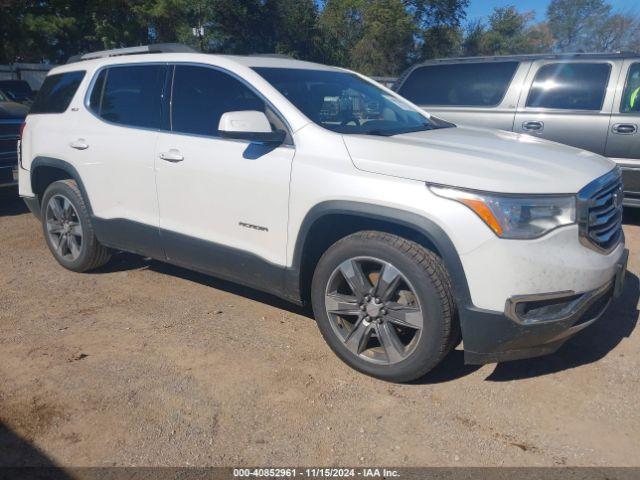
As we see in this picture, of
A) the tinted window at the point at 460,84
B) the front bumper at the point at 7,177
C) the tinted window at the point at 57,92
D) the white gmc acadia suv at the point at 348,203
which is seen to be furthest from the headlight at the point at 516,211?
the front bumper at the point at 7,177

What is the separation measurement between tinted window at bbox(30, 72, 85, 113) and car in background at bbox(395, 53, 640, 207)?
4.19 meters

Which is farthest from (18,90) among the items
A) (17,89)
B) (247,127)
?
(247,127)

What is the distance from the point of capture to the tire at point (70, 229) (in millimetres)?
4980

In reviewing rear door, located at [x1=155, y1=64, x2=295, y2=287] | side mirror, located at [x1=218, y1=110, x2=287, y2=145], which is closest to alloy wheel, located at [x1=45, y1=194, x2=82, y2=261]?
rear door, located at [x1=155, y1=64, x2=295, y2=287]

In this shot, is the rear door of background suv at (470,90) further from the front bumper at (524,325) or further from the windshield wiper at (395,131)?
the front bumper at (524,325)

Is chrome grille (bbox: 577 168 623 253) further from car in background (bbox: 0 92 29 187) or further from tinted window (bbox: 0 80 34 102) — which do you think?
tinted window (bbox: 0 80 34 102)

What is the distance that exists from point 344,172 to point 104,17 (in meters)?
27.3

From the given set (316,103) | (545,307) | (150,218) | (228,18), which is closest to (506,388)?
(545,307)

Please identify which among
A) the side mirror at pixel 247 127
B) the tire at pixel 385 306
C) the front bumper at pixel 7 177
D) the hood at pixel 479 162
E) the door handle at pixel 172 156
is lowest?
the front bumper at pixel 7 177

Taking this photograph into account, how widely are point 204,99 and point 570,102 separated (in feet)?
14.5

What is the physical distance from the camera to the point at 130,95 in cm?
461

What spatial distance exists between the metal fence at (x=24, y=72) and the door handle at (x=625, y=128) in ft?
69.5

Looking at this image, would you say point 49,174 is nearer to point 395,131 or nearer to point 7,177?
point 7,177

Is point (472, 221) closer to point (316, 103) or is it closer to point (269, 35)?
point (316, 103)
